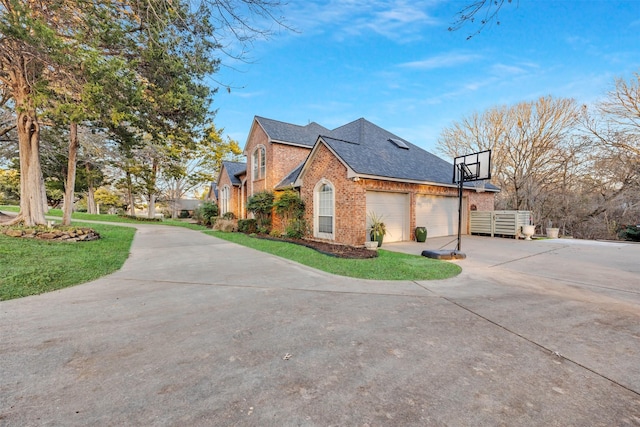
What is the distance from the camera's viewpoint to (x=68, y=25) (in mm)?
7098

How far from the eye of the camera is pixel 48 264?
6.22m

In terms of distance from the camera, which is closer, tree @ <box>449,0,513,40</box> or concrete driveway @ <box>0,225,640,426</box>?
concrete driveway @ <box>0,225,640,426</box>

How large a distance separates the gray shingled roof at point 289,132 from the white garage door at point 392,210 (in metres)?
5.84

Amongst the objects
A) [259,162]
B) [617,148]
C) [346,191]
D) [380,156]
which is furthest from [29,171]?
[617,148]

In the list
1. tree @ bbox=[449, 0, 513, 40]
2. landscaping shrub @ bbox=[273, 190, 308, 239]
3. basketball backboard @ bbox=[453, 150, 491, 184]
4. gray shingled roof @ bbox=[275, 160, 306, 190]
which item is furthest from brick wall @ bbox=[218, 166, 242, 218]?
tree @ bbox=[449, 0, 513, 40]

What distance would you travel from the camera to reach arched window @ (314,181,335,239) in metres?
11.3

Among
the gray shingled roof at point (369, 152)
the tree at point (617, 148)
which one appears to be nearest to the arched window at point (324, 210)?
the gray shingled roof at point (369, 152)

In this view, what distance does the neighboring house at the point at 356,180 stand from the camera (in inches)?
413

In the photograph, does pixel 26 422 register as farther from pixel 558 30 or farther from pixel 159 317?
pixel 558 30

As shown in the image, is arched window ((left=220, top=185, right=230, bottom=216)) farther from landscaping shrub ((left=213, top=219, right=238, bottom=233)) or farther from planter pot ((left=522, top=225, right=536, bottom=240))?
planter pot ((left=522, top=225, right=536, bottom=240))

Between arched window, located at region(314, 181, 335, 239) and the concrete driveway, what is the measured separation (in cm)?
625

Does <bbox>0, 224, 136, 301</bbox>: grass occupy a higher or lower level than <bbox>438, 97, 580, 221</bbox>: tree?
lower

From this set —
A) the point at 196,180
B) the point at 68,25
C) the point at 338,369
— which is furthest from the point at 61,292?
the point at 196,180

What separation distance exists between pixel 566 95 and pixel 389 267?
2180cm
